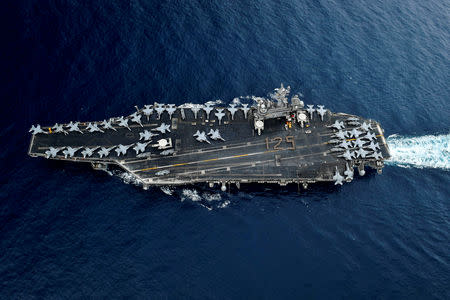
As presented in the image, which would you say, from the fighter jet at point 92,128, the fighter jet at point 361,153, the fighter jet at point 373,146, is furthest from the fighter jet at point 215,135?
the fighter jet at point 373,146

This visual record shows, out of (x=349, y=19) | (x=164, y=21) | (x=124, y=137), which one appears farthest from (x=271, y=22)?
(x=124, y=137)

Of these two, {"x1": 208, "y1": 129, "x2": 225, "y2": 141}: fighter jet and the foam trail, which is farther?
the foam trail

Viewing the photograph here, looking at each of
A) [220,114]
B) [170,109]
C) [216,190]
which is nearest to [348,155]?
[216,190]

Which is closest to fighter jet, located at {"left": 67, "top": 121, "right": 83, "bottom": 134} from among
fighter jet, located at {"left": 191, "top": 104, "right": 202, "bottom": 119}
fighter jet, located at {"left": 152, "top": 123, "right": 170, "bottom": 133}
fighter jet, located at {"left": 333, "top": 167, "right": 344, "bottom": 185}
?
fighter jet, located at {"left": 152, "top": 123, "right": 170, "bottom": 133}

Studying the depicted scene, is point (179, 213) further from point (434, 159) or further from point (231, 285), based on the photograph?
point (434, 159)

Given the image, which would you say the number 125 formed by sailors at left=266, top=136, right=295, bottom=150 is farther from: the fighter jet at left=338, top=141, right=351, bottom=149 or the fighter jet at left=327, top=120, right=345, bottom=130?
the fighter jet at left=338, top=141, right=351, bottom=149

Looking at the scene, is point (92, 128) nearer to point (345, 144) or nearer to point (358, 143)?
point (345, 144)
